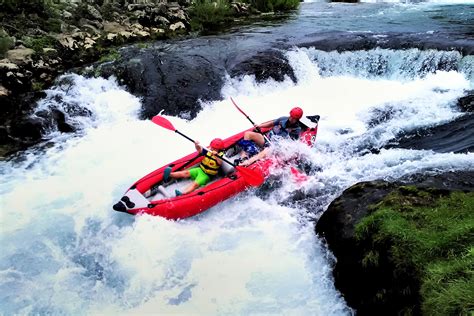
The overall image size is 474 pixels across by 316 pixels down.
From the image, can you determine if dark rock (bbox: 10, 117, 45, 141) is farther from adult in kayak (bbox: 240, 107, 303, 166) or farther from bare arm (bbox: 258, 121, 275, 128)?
bare arm (bbox: 258, 121, 275, 128)

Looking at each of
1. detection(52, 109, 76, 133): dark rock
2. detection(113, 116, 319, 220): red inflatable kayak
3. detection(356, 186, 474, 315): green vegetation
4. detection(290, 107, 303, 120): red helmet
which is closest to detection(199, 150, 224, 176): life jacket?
detection(113, 116, 319, 220): red inflatable kayak

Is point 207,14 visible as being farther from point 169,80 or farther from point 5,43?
point 5,43

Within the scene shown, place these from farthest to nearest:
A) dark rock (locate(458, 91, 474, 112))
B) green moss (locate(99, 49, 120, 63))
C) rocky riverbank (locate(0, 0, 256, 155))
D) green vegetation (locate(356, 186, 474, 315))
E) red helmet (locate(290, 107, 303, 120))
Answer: green moss (locate(99, 49, 120, 63))
rocky riverbank (locate(0, 0, 256, 155))
dark rock (locate(458, 91, 474, 112))
red helmet (locate(290, 107, 303, 120))
green vegetation (locate(356, 186, 474, 315))

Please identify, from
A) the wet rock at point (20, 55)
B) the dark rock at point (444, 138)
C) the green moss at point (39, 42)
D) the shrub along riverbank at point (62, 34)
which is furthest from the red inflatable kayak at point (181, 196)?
the green moss at point (39, 42)

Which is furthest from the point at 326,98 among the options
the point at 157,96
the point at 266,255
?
the point at 266,255

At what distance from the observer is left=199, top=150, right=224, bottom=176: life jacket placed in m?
5.87

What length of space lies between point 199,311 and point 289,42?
28.4ft

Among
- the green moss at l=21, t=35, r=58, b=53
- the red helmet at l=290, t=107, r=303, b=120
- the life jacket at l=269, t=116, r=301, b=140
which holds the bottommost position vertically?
the life jacket at l=269, t=116, r=301, b=140

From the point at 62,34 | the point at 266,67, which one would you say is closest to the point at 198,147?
the point at 266,67

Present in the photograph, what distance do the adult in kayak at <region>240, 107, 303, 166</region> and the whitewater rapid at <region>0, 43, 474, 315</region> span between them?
10.6 inches

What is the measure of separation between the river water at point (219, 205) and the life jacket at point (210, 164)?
0.55m

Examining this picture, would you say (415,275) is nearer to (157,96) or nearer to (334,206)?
(334,206)

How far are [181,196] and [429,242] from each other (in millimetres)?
3061

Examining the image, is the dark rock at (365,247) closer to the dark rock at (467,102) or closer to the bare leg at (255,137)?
the bare leg at (255,137)
